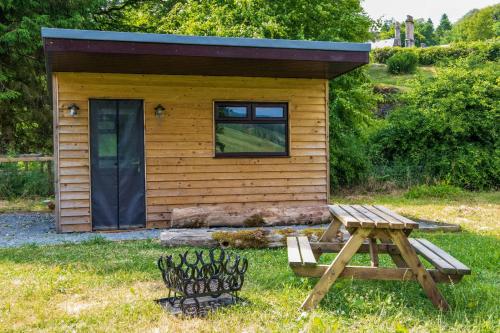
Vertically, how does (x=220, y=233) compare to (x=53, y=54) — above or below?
below

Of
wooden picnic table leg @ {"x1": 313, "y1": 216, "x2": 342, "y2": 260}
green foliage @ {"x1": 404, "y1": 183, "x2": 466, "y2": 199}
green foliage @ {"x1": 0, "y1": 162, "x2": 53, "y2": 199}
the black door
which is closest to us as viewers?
wooden picnic table leg @ {"x1": 313, "y1": 216, "x2": 342, "y2": 260}

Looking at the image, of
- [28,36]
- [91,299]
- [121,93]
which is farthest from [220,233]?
[28,36]

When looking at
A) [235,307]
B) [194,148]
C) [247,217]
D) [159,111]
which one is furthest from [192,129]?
[235,307]

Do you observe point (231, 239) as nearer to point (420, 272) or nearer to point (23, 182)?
point (420, 272)

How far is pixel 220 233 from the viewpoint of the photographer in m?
6.64

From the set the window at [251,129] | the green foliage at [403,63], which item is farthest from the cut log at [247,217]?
the green foliage at [403,63]

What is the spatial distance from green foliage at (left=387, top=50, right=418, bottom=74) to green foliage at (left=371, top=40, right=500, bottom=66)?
1.46 metres

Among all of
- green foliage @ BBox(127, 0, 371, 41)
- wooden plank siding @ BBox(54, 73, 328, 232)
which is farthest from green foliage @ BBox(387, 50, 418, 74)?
wooden plank siding @ BBox(54, 73, 328, 232)

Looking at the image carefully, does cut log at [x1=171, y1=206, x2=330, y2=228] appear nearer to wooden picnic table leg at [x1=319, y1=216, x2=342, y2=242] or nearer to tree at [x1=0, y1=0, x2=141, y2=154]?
wooden picnic table leg at [x1=319, y1=216, x2=342, y2=242]

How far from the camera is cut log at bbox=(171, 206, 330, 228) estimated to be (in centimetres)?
809

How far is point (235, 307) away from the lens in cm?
383

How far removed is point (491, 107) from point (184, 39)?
34.2 feet

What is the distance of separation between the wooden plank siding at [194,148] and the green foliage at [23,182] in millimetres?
5640

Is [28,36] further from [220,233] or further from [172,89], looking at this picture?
[220,233]
